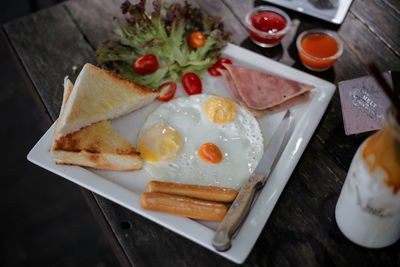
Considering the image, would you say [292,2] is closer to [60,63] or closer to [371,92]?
[371,92]

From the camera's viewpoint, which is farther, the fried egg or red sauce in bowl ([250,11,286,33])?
red sauce in bowl ([250,11,286,33])

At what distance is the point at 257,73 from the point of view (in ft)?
7.96

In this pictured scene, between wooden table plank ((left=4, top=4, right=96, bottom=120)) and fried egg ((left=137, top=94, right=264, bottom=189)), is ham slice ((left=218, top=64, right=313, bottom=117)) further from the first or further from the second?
wooden table plank ((left=4, top=4, right=96, bottom=120))

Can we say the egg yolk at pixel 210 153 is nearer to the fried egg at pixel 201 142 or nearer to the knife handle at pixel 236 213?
the fried egg at pixel 201 142

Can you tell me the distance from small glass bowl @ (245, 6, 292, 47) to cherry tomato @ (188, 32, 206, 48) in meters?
0.33

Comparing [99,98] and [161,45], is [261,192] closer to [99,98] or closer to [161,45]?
[99,98]

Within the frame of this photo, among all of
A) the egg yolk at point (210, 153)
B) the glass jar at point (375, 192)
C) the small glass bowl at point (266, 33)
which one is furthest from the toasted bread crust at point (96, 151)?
the small glass bowl at point (266, 33)

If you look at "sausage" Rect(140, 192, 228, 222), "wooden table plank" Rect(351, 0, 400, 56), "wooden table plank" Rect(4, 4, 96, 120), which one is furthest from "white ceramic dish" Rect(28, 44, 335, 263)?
"wooden table plank" Rect(351, 0, 400, 56)

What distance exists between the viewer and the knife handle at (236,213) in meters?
1.68

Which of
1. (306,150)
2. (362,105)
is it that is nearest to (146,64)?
(306,150)

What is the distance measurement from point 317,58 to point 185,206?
4.29 ft

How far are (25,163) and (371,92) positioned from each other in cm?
328

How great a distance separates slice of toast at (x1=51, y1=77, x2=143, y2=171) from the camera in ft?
6.61

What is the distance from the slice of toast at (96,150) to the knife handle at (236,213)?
23.2 inches
